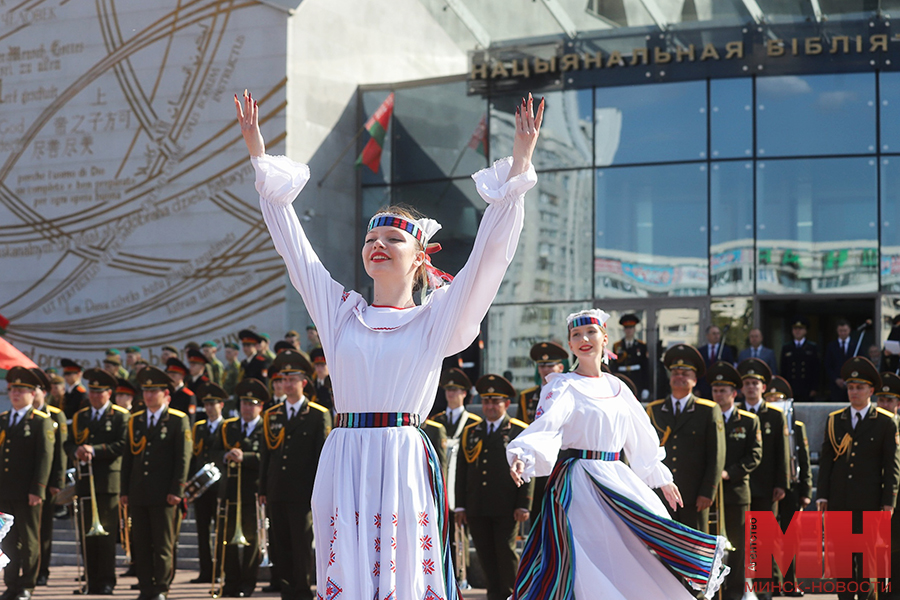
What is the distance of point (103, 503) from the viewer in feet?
37.5

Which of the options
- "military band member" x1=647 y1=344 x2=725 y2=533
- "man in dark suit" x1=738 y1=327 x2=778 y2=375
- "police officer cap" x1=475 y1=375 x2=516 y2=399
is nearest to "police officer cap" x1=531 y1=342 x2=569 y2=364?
"police officer cap" x1=475 y1=375 x2=516 y2=399

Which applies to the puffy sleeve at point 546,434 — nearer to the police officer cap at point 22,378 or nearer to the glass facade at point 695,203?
the police officer cap at point 22,378

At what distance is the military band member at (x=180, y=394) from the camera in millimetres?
13328

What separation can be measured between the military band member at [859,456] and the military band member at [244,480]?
5.01 metres

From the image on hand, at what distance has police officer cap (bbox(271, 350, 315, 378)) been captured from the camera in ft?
34.6

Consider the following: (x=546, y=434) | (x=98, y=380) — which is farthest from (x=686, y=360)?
(x=98, y=380)

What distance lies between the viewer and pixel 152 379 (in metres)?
11.1

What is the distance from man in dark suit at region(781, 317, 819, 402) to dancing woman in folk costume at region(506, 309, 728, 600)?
960cm

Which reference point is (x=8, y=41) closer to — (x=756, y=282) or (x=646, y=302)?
(x=646, y=302)

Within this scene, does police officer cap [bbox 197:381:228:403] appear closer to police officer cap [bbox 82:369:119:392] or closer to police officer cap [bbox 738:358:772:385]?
police officer cap [bbox 82:369:119:392]

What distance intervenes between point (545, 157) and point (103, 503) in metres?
10.8

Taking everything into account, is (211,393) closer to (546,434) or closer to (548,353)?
(548,353)

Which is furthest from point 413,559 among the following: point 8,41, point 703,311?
point 8,41

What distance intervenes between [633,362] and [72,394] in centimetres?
722
